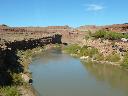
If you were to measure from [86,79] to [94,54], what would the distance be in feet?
47.5

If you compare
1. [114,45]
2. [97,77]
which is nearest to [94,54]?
[114,45]

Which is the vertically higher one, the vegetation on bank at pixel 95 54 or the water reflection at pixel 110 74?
the vegetation on bank at pixel 95 54

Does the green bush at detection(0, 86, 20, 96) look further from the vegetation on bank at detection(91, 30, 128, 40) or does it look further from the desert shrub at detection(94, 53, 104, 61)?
the vegetation on bank at detection(91, 30, 128, 40)

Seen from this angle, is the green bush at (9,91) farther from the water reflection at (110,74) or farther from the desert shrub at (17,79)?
the water reflection at (110,74)

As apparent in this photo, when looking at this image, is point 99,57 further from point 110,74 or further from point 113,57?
point 110,74

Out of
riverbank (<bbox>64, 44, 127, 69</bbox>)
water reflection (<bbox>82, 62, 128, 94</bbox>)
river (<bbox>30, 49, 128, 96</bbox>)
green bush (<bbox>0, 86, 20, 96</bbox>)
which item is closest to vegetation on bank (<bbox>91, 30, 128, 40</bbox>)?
riverbank (<bbox>64, 44, 127, 69</bbox>)

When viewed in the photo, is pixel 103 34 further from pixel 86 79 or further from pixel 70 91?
pixel 70 91

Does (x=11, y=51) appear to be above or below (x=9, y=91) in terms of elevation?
above

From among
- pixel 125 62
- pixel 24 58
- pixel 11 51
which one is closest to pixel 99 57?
pixel 125 62

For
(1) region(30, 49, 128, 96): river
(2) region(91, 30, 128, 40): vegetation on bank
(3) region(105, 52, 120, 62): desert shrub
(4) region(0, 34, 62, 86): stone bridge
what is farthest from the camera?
(2) region(91, 30, 128, 40): vegetation on bank

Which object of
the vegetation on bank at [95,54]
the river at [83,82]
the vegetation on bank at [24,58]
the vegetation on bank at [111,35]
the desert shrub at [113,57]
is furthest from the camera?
the vegetation on bank at [111,35]

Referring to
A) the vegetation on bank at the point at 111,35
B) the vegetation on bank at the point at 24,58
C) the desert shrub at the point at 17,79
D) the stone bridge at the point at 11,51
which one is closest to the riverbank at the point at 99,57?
the vegetation on bank at the point at 111,35

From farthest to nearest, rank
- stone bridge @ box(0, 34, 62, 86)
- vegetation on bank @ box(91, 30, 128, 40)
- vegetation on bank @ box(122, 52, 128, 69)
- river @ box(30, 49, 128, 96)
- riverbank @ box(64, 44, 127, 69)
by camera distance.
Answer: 1. vegetation on bank @ box(91, 30, 128, 40)
2. riverbank @ box(64, 44, 127, 69)
3. vegetation on bank @ box(122, 52, 128, 69)
4. stone bridge @ box(0, 34, 62, 86)
5. river @ box(30, 49, 128, 96)

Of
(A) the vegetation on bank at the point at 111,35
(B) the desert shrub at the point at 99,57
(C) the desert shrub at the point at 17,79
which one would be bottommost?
(B) the desert shrub at the point at 99,57
